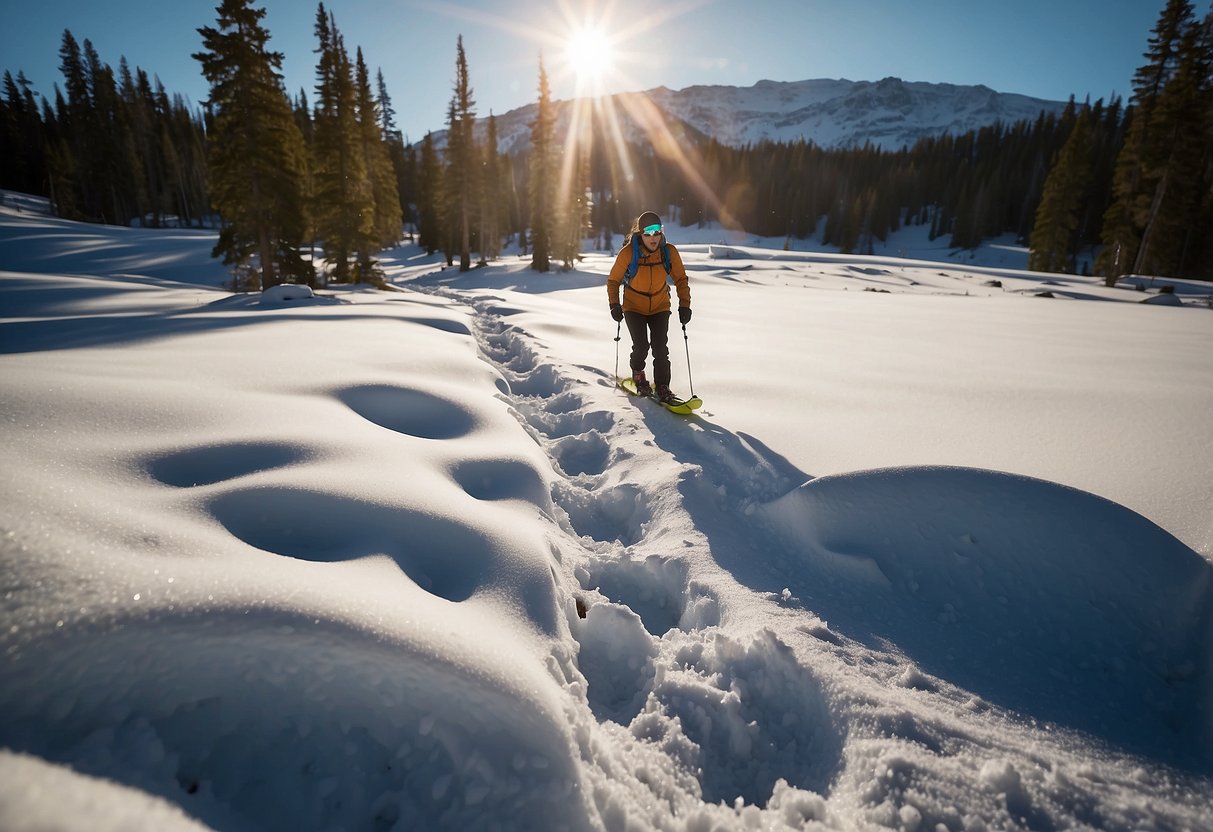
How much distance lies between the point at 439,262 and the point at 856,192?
74731mm

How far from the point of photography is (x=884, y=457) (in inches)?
156

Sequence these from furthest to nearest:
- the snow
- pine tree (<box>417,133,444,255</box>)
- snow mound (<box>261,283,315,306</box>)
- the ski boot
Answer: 1. pine tree (<box>417,133,444,255</box>)
2. snow mound (<box>261,283,315,306</box>)
3. the ski boot
4. the snow

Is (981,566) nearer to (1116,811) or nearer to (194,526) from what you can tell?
(1116,811)

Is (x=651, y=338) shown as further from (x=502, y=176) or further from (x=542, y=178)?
(x=502, y=176)

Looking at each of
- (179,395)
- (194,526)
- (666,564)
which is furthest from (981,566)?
(179,395)

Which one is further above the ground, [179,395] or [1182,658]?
Answer: [179,395]

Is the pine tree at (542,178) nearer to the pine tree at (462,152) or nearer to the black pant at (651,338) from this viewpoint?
the pine tree at (462,152)

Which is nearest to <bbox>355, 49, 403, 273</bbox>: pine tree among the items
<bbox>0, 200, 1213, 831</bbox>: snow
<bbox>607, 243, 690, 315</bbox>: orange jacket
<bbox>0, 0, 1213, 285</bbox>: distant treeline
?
<bbox>0, 0, 1213, 285</bbox>: distant treeline

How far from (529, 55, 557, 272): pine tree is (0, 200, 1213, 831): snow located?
1057 inches

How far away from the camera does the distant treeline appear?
17.4 m

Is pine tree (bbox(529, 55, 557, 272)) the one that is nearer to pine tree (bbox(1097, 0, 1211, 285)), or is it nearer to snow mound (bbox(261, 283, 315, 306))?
snow mound (bbox(261, 283, 315, 306))

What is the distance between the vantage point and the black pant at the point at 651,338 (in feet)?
20.1

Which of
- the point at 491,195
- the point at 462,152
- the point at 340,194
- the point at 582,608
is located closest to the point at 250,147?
the point at 340,194

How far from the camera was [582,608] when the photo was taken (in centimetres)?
275
